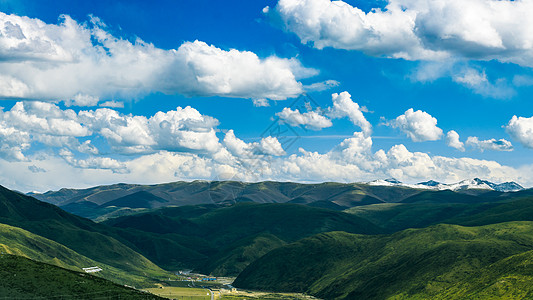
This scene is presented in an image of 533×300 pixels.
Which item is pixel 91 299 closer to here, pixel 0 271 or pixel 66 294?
pixel 66 294

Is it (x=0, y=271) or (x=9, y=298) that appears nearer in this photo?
(x=9, y=298)

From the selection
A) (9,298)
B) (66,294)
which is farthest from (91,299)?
(9,298)

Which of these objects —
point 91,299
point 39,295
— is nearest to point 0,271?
point 39,295

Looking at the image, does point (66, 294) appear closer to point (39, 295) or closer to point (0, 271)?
point (39, 295)

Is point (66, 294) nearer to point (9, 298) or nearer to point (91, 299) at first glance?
point (91, 299)

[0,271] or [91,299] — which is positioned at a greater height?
[0,271]

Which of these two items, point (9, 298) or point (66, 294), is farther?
point (66, 294)

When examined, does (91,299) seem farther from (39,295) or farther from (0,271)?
(0,271)
